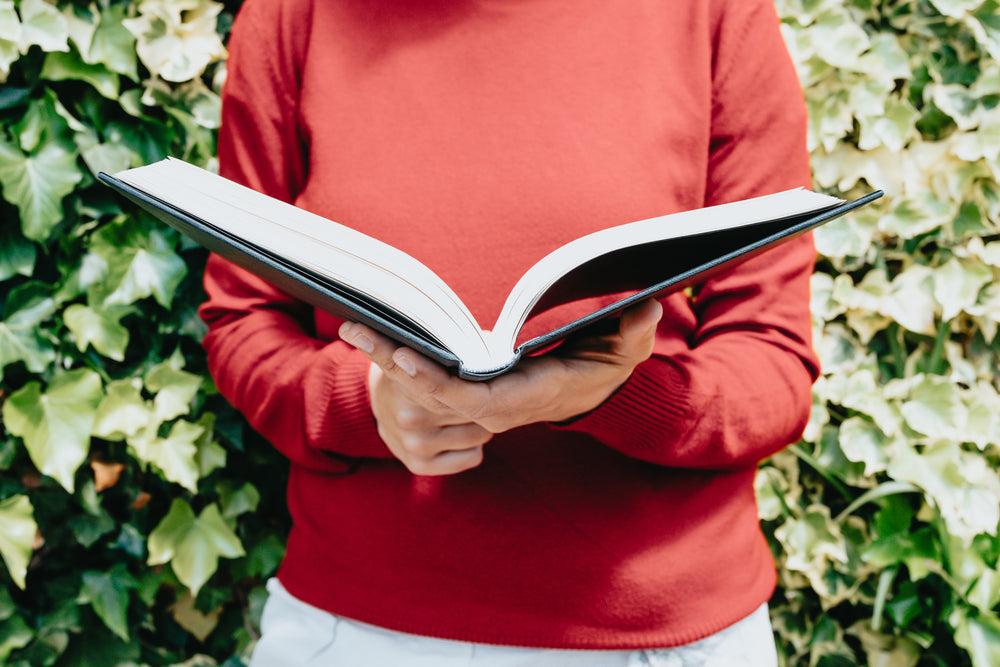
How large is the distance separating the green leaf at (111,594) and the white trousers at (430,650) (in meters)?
0.42

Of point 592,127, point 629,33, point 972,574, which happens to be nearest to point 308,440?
point 592,127

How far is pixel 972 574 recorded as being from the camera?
111 cm

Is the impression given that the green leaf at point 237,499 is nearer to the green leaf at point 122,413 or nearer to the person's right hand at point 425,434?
the green leaf at point 122,413

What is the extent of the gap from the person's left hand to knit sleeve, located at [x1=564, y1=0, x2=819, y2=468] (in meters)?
0.06

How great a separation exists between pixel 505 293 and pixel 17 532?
0.82 metres

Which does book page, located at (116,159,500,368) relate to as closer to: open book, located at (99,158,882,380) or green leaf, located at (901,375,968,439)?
open book, located at (99,158,882,380)

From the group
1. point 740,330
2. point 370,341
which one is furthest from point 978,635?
point 370,341

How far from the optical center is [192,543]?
111cm

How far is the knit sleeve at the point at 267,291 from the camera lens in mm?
757

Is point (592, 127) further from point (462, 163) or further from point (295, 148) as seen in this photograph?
point (295, 148)

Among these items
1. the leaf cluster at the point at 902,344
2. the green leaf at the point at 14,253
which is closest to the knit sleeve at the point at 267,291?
the green leaf at the point at 14,253

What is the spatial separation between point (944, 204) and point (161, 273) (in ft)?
4.18

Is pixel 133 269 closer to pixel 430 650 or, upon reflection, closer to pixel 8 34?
pixel 8 34

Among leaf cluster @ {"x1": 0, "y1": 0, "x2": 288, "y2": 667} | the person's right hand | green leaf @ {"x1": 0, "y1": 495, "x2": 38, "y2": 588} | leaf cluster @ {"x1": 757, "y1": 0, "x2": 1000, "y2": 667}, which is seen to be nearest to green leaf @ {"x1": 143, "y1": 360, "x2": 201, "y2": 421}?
leaf cluster @ {"x1": 0, "y1": 0, "x2": 288, "y2": 667}
